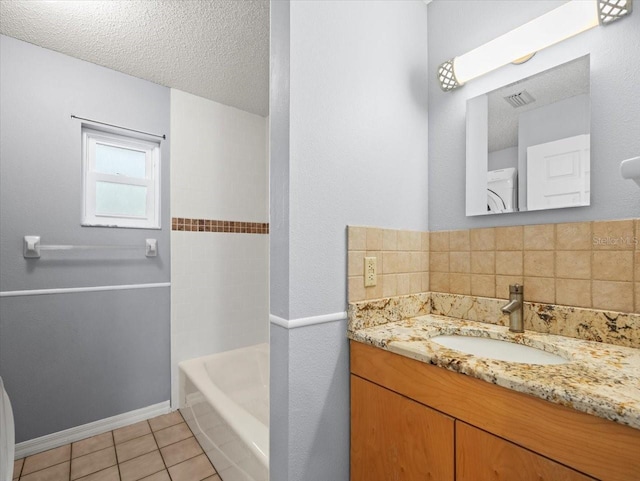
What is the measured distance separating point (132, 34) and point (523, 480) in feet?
8.32

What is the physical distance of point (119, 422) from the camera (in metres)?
2.02

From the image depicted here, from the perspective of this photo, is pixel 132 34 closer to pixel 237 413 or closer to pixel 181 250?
pixel 181 250

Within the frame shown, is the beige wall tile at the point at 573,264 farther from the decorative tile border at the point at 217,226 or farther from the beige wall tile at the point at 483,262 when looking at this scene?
the decorative tile border at the point at 217,226

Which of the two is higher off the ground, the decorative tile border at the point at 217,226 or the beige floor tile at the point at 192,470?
the decorative tile border at the point at 217,226

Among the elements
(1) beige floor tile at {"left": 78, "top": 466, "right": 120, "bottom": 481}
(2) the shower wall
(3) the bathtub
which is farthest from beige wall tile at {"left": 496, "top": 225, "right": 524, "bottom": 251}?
(1) beige floor tile at {"left": 78, "top": 466, "right": 120, "bottom": 481}

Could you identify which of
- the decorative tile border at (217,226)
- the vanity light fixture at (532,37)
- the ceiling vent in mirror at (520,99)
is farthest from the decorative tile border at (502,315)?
the decorative tile border at (217,226)

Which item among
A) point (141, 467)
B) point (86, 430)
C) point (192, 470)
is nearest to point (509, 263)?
point (192, 470)

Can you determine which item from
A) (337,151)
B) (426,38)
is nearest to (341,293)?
(337,151)

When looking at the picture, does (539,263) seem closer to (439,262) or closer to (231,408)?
(439,262)

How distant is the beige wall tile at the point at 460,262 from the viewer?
4.33 ft

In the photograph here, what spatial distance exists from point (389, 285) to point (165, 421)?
6.38 feet

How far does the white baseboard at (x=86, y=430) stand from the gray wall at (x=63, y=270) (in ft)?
0.12

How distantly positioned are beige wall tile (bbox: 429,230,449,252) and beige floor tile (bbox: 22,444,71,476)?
7.73 feet

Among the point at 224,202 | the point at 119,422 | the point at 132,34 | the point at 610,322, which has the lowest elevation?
the point at 119,422
